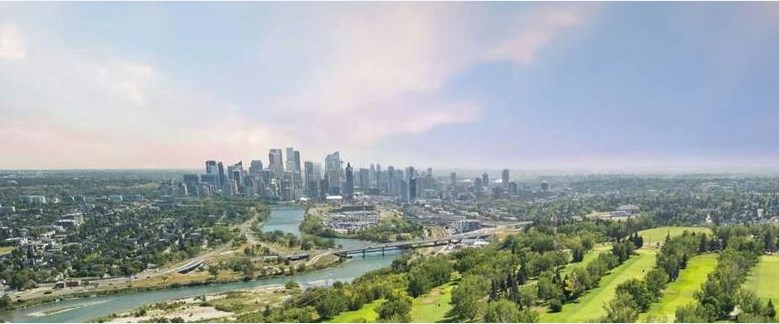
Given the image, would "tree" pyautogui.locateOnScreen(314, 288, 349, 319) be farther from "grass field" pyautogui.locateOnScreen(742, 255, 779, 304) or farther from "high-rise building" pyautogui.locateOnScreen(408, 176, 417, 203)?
"high-rise building" pyautogui.locateOnScreen(408, 176, 417, 203)

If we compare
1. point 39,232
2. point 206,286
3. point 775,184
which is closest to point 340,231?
point 206,286

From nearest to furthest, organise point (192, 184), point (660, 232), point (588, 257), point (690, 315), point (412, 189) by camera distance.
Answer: point (690, 315) < point (588, 257) < point (660, 232) < point (192, 184) < point (412, 189)

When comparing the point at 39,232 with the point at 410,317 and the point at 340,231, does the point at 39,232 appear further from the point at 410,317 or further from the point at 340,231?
the point at 410,317

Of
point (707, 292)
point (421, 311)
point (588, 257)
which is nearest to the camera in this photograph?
point (707, 292)

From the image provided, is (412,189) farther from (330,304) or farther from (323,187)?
(330,304)

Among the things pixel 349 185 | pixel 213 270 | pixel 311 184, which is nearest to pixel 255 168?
pixel 311 184

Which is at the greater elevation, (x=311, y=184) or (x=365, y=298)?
(x=311, y=184)

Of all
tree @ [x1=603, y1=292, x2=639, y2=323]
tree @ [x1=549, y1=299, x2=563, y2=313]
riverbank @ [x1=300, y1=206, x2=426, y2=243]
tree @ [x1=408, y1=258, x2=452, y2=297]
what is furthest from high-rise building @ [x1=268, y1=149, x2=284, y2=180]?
tree @ [x1=603, y1=292, x2=639, y2=323]
